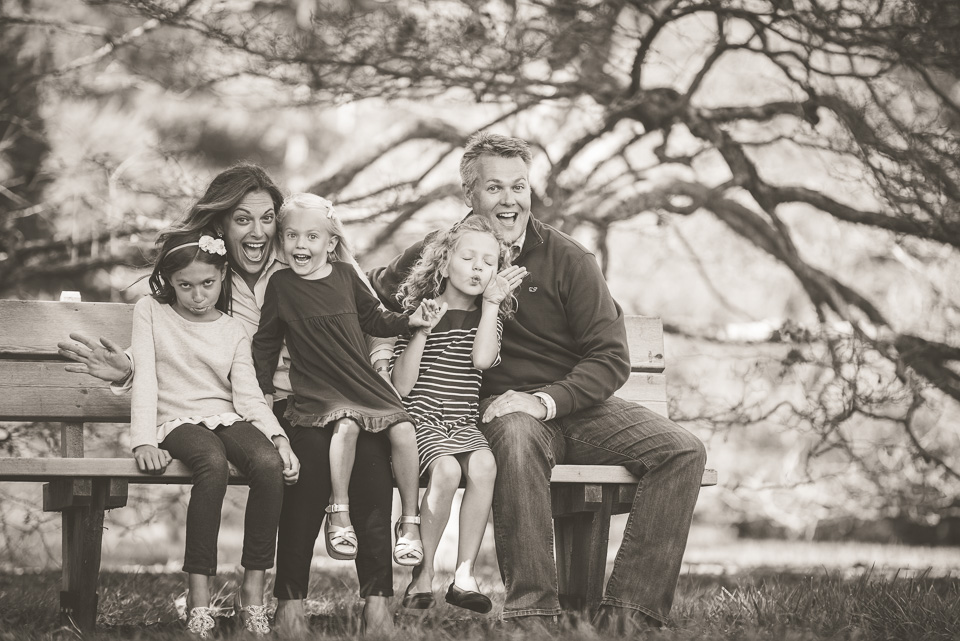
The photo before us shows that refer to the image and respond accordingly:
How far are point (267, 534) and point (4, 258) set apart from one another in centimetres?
313

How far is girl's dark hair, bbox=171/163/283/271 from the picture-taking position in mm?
3582

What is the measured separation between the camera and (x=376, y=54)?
16.6 feet

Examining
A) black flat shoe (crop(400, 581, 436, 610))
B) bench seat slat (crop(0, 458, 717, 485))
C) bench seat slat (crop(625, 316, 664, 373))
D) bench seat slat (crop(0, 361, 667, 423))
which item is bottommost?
black flat shoe (crop(400, 581, 436, 610))

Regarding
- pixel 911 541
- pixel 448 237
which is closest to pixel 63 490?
pixel 448 237

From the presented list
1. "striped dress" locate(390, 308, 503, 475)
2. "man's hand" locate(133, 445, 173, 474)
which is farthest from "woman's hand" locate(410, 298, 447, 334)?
→ "man's hand" locate(133, 445, 173, 474)

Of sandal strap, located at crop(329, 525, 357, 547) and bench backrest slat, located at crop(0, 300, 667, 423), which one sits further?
bench backrest slat, located at crop(0, 300, 667, 423)

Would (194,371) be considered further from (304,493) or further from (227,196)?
(227,196)

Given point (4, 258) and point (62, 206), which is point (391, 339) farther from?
point (62, 206)

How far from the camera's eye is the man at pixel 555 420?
3.18 m

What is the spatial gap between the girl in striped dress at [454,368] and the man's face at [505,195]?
0.08m

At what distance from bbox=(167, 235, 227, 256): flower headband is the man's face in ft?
3.16

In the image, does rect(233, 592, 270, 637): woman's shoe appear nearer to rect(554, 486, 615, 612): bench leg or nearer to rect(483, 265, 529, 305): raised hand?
rect(554, 486, 615, 612): bench leg

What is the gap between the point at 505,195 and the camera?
12.6 feet

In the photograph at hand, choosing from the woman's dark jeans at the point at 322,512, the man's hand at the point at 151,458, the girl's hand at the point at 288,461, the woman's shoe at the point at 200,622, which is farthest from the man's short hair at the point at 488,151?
the woman's shoe at the point at 200,622
